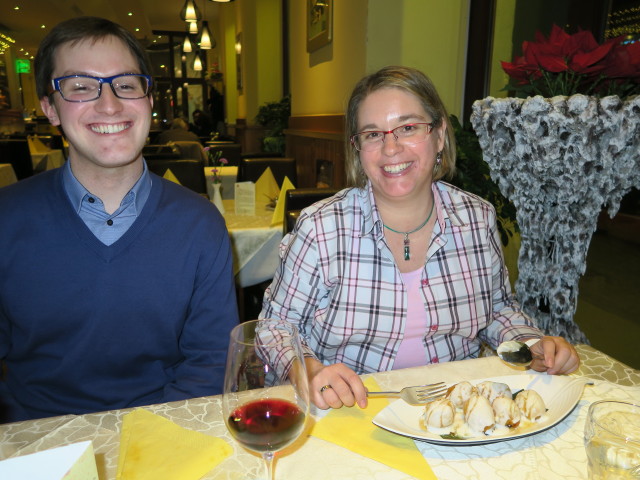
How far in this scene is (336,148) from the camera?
4.61 meters

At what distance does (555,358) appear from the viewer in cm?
99

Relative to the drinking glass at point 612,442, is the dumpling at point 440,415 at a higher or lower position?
lower

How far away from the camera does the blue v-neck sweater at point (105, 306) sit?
119 centimetres

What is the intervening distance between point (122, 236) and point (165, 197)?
177 mm

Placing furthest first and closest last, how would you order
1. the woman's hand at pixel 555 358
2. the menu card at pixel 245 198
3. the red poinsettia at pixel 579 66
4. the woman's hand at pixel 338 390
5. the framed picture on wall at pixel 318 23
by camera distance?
the framed picture on wall at pixel 318 23 → the menu card at pixel 245 198 → the red poinsettia at pixel 579 66 → the woman's hand at pixel 555 358 → the woman's hand at pixel 338 390

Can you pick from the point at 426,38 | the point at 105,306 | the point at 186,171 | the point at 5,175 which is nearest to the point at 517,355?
the point at 105,306

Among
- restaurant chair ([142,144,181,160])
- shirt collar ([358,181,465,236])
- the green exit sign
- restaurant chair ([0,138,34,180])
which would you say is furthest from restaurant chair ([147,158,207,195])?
the green exit sign

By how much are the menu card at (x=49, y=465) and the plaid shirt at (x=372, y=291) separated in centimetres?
74

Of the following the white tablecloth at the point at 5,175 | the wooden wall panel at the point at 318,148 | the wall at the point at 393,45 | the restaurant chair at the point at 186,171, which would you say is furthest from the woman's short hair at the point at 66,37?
the white tablecloth at the point at 5,175

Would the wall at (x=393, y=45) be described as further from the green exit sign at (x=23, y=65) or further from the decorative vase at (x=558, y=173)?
the green exit sign at (x=23, y=65)

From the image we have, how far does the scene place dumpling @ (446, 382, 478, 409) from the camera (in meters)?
0.85

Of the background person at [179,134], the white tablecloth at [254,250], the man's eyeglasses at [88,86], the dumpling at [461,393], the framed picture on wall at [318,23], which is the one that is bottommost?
the white tablecloth at [254,250]

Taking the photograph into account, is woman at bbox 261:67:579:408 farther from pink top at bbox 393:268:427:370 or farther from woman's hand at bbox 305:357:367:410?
woman's hand at bbox 305:357:367:410

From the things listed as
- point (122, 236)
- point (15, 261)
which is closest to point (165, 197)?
point (122, 236)
